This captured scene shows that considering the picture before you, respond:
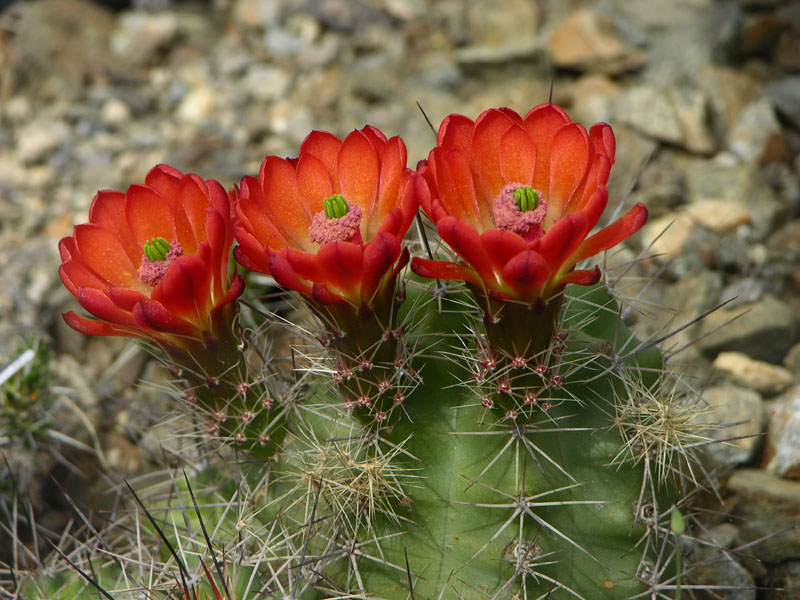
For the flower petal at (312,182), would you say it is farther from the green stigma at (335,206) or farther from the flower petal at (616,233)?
the flower petal at (616,233)

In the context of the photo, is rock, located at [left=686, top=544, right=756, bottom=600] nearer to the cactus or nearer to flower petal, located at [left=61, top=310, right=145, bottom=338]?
the cactus

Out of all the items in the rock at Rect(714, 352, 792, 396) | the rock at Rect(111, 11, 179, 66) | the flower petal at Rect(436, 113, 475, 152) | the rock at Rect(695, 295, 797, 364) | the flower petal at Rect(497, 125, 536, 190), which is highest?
the flower petal at Rect(436, 113, 475, 152)

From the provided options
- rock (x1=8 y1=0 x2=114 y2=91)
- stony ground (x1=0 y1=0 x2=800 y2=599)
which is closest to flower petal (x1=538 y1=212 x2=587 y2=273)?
stony ground (x1=0 y1=0 x2=800 y2=599)

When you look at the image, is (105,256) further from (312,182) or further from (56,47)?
(56,47)

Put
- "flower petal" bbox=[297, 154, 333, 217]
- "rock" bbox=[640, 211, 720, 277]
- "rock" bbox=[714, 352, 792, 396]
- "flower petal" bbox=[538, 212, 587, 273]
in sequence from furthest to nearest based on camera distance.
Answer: "rock" bbox=[640, 211, 720, 277] < "rock" bbox=[714, 352, 792, 396] < "flower petal" bbox=[297, 154, 333, 217] < "flower petal" bbox=[538, 212, 587, 273]

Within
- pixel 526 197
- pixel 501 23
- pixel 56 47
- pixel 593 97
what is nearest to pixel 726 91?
pixel 593 97

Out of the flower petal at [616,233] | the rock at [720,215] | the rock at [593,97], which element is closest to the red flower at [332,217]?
the flower petal at [616,233]
